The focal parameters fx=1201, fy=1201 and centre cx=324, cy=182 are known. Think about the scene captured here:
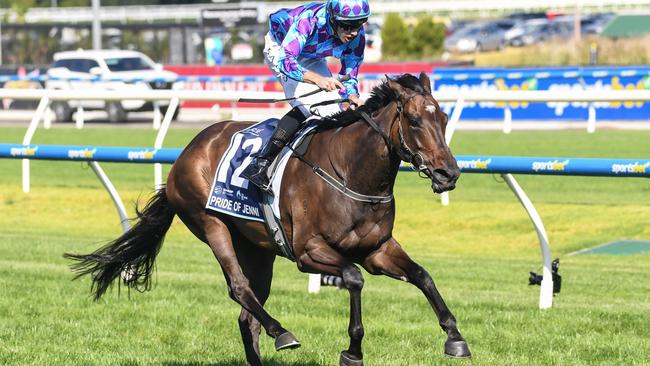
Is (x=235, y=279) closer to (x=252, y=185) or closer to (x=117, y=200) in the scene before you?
(x=252, y=185)

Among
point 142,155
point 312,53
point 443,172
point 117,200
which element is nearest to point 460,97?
point 142,155

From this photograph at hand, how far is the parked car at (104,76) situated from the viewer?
23969mm

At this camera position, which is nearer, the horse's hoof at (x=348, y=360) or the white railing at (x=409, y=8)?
the horse's hoof at (x=348, y=360)

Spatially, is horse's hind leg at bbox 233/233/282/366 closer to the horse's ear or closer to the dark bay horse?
the dark bay horse

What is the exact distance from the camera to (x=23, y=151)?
9734mm

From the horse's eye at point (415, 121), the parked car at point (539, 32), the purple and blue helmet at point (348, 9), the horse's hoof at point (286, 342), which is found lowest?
the horse's hoof at point (286, 342)

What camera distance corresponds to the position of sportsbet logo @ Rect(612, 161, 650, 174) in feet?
22.0

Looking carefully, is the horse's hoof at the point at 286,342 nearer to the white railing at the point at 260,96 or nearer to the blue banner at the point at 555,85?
the white railing at the point at 260,96

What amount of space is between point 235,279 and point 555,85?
16.6 m

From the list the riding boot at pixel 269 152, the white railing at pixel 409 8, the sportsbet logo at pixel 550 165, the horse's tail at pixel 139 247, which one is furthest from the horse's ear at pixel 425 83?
the white railing at pixel 409 8

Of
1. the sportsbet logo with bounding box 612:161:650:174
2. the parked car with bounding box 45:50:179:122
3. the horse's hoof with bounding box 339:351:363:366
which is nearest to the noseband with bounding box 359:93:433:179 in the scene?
the horse's hoof with bounding box 339:351:363:366

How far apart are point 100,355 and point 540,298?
9.56ft

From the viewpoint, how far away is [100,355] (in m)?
6.21

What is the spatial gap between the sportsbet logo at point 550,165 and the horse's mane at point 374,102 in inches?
77.4
